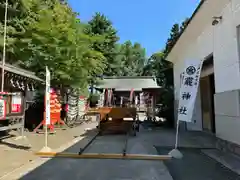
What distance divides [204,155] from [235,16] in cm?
385

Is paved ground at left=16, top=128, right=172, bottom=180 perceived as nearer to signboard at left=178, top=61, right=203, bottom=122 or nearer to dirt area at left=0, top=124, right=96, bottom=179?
dirt area at left=0, top=124, right=96, bottom=179

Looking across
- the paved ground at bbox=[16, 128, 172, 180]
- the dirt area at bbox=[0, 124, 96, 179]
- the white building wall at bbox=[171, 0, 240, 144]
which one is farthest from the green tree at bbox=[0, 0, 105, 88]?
the paved ground at bbox=[16, 128, 172, 180]

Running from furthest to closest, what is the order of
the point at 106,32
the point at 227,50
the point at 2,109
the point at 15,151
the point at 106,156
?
the point at 106,32 < the point at 2,109 < the point at 15,151 < the point at 227,50 < the point at 106,156

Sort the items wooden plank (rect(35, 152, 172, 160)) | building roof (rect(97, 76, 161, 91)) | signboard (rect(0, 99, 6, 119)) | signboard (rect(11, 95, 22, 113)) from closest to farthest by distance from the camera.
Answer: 1. wooden plank (rect(35, 152, 172, 160))
2. signboard (rect(0, 99, 6, 119))
3. signboard (rect(11, 95, 22, 113))
4. building roof (rect(97, 76, 161, 91))

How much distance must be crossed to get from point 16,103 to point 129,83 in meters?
27.8

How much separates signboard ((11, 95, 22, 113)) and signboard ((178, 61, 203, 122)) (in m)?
5.63

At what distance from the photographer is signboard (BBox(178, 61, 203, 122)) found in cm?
687

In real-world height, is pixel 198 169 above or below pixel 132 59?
below

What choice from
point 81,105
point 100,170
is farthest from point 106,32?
point 100,170

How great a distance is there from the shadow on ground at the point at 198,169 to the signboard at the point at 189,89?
42.9 inches

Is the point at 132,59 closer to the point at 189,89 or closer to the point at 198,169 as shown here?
the point at 189,89

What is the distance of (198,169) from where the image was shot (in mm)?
5551

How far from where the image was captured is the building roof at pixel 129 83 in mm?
33062

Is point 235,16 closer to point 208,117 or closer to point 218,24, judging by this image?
point 218,24
